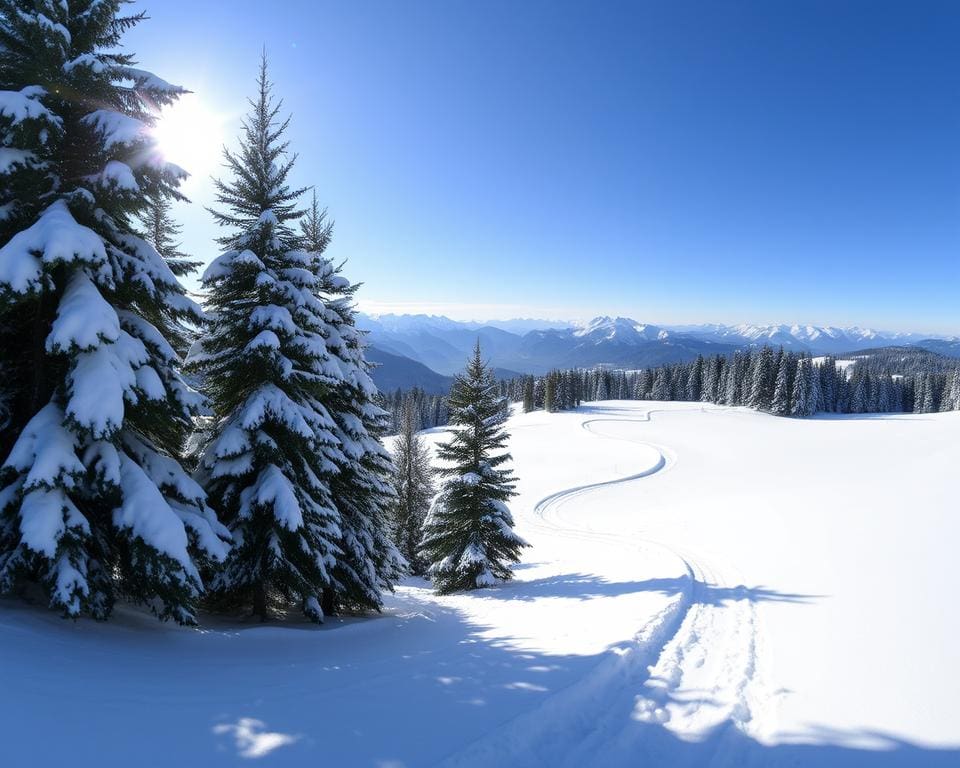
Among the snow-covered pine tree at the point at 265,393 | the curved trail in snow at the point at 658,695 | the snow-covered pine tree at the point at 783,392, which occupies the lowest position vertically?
the curved trail in snow at the point at 658,695

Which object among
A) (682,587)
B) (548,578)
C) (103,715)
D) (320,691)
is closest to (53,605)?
(103,715)

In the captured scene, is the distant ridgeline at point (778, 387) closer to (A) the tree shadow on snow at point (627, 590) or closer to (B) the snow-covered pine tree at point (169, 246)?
(A) the tree shadow on snow at point (627, 590)

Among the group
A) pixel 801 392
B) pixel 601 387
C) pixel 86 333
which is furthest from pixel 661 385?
pixel 86 333

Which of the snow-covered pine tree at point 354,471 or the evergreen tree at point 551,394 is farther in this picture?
the evergreen tree at point 551,394

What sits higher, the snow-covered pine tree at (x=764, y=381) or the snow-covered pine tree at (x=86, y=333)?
the snow-covered pine tree at (x=764, y=381)

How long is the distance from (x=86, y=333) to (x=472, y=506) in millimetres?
13827

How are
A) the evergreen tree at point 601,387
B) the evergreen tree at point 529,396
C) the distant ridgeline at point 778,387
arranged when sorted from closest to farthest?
1. the distant ridgeline at point 778,387
2. the evergreen tree at point 529,396
3. the evergreen tree at point 601,387

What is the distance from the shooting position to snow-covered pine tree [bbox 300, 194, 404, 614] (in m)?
11.7

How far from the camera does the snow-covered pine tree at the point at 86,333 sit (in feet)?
19.2

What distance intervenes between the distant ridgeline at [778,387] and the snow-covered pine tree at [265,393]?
253 ft

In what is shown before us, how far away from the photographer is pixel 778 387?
68875 mm

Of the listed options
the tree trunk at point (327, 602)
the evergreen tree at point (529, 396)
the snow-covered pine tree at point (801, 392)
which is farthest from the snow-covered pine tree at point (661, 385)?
the tree trunk at point (327, 602)

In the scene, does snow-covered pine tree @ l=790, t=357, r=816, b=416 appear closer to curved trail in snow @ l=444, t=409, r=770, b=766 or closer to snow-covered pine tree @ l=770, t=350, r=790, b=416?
snow-covered pine tree @ l=770, t=350, r=790, b=416

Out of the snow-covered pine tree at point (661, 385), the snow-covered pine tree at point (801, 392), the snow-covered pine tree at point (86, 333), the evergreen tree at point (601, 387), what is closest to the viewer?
the snow-covered pine tree at point (86, 333)
